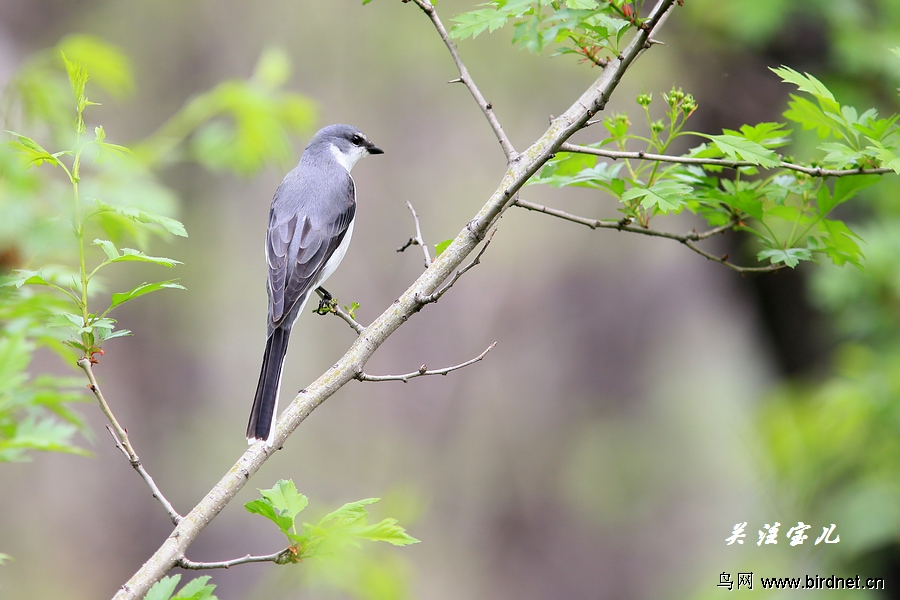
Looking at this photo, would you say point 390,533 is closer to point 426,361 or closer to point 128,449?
point 128,449

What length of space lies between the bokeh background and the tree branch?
13.8 feet

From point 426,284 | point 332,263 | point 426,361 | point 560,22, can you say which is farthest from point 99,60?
point 426,361

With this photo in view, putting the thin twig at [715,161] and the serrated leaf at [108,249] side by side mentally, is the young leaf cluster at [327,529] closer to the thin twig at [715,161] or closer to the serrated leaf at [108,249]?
the serrated leaf at [108,249]

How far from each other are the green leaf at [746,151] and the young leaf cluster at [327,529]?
1.56 m

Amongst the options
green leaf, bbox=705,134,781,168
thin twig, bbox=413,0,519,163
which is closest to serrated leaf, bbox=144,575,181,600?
thin twig, bbox=413,0,519,163

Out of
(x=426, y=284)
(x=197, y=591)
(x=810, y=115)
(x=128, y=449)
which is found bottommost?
(x=197, y=591)

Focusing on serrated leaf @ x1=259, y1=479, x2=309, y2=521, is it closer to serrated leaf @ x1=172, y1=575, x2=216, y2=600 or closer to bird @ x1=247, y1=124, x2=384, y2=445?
serrated leaf @ x1=172, y1=575, x2=216, y2=600

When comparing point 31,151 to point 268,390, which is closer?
point 31,151

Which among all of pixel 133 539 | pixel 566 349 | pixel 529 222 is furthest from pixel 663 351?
pixel 133 539

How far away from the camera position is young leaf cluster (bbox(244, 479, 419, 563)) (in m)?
2.01

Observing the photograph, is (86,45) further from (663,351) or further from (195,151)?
(663,351)

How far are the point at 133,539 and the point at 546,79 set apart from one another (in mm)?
6028

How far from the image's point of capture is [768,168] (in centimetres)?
249

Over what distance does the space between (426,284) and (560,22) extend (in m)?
0.91
